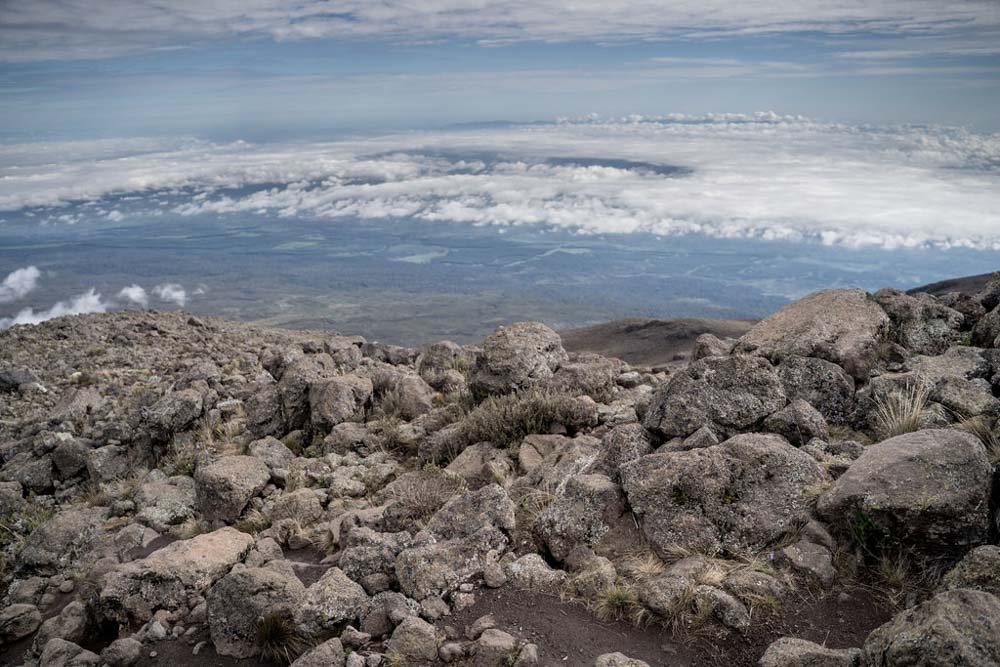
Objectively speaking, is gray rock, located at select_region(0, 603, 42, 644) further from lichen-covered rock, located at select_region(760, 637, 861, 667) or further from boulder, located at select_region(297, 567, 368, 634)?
lichen-covered rock, located at select_region(760, 637, 861, 667)

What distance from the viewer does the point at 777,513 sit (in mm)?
5871

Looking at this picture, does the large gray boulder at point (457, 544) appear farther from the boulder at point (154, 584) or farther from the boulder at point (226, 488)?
the boulder at point (226, 488)

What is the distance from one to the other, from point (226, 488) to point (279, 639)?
11.8 ft

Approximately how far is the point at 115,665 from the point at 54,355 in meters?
18.4

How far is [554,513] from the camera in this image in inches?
254

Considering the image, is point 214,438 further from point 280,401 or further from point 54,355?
point 54,355

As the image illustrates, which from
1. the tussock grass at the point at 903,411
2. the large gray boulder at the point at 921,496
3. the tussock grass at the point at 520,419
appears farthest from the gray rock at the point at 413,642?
the tussock grass at the point at 903,411

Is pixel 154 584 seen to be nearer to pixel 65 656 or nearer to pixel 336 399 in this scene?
pixel 65 656

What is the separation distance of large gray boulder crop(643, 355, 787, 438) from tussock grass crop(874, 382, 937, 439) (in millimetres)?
1027

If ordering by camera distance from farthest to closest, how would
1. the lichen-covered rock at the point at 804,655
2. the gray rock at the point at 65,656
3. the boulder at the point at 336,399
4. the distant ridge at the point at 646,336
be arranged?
the distant ridge at the point at 646,336, the boulder at the point at 336,399, the gray rock at the point at 65,656, the lichen-covered rock at the point at 804,655

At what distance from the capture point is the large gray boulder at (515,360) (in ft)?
34.4

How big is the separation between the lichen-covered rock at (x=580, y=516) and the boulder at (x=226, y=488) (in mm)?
4541

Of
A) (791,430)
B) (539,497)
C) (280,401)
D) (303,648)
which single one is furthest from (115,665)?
(791,430)

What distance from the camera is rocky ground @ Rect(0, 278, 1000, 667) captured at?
5078 millimetres
